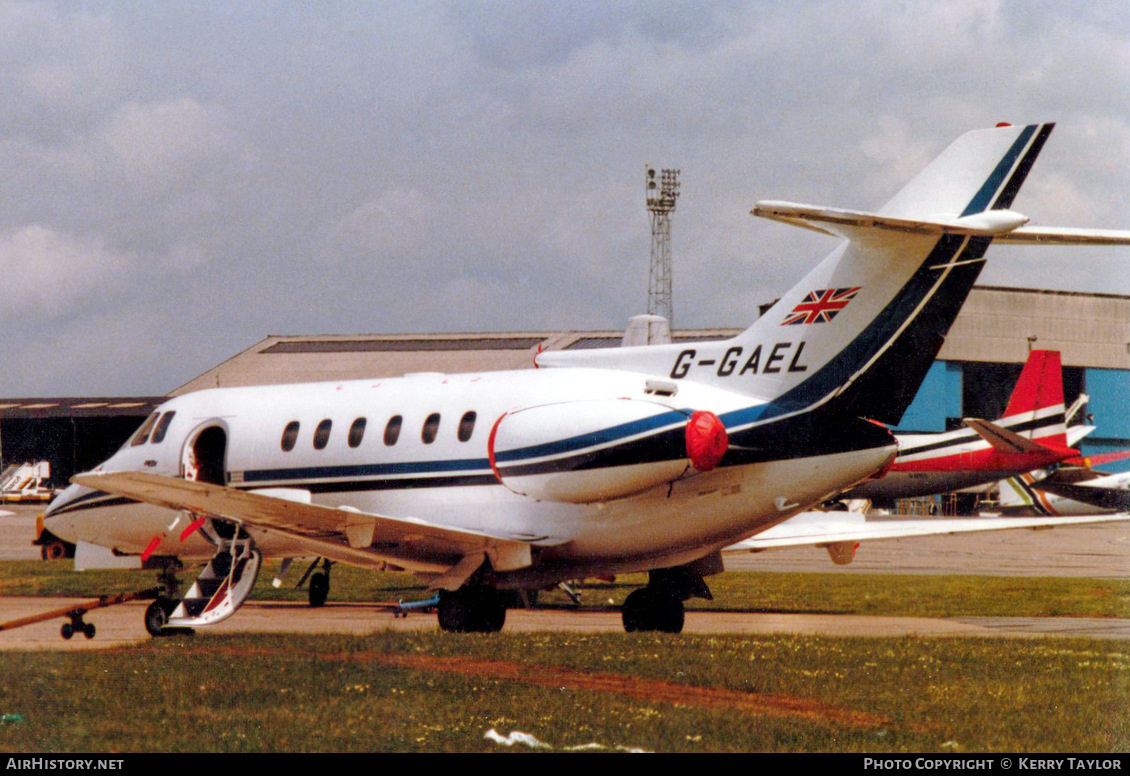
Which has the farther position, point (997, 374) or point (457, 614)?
point (997, 374)

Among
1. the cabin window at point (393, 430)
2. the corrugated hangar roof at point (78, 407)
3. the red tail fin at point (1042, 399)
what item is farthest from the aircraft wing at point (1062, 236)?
the corrugated hangar roof at point (78, 407)

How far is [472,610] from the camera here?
15.4 meters

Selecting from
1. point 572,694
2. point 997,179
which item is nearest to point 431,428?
point 572,694

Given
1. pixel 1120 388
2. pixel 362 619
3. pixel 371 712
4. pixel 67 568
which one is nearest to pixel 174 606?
pixel 362 619

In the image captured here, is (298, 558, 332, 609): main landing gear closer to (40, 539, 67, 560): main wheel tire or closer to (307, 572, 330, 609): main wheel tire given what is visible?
(307, 572, 330, 609): main wheel tire

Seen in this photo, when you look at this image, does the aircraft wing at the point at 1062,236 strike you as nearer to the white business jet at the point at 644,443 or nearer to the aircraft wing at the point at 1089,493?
the white business jet at the point at 644,443

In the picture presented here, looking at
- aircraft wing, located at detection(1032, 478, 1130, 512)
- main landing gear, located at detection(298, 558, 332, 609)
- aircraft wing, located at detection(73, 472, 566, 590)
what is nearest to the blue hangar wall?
aircraft wing, located at detection(1032, 478, 1130, 512)

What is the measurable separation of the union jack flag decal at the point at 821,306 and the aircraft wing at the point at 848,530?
3654 mm

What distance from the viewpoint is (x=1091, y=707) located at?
9789 mm

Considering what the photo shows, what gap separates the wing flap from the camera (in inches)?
524

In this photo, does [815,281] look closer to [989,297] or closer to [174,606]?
[174,606]

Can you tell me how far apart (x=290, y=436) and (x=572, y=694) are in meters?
8.27

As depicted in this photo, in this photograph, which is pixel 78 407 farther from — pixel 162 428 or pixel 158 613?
pixel 158 613

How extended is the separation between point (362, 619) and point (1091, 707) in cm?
1090
